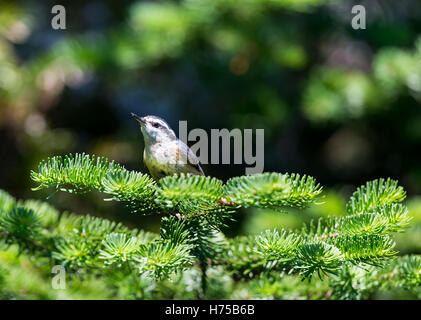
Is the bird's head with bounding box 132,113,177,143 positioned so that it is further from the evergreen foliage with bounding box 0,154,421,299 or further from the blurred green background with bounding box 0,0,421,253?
the blurred green background with bounding box 0,0,421,253

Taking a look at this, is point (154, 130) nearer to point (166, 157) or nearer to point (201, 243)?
point (166, 157)

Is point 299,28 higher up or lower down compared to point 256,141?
higher up

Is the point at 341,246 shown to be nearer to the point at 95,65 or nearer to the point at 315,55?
the point at 95,65

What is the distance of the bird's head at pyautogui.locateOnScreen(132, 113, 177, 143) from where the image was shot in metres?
3.29

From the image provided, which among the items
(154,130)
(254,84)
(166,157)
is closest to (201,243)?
(166,157)

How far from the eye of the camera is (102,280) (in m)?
2.62

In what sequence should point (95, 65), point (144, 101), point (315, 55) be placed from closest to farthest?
point (95, 65), point (315, 55), point (144, 101)

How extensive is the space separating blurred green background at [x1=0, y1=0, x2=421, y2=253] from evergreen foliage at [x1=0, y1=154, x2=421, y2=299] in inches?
54.0

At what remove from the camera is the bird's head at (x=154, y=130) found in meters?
3.29

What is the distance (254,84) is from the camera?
5180 millimetres

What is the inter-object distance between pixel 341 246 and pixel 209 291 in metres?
0.81

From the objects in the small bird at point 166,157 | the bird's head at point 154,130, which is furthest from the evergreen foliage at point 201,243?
the bird's head at point 154,130

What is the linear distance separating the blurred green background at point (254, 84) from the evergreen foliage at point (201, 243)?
137 centimetres
